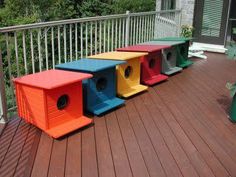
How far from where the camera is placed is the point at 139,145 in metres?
3.22

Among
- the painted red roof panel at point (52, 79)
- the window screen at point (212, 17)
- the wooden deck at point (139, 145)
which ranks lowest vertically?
the wooden deck at point (139, 145)

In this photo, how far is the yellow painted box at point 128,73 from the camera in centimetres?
434

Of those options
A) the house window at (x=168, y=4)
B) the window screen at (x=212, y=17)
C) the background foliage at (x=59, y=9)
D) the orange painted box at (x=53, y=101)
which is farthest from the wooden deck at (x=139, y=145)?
the background foliage at (x=59, y=9)

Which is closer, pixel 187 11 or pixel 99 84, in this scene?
pixel 99 84

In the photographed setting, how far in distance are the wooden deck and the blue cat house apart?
0.44 feet

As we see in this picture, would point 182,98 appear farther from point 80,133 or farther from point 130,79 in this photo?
point 80,133

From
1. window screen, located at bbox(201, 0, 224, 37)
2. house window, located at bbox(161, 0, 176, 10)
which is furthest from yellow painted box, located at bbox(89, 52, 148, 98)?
house window, located at bbox(161, 0, 176, 10)

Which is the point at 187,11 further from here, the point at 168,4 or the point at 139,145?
the point at 139,145

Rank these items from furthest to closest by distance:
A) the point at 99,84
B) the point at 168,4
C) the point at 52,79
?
the point at 168,4
the point at 99,84
the point at 52,79

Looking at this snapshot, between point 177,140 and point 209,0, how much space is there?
16.9 ft

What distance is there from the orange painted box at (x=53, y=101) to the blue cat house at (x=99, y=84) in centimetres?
21

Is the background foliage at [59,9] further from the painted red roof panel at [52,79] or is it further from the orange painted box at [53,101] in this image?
the orange painted box at [53,101]

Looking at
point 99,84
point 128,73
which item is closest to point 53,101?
point 99,84

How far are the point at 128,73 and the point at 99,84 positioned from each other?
2.34 feet
